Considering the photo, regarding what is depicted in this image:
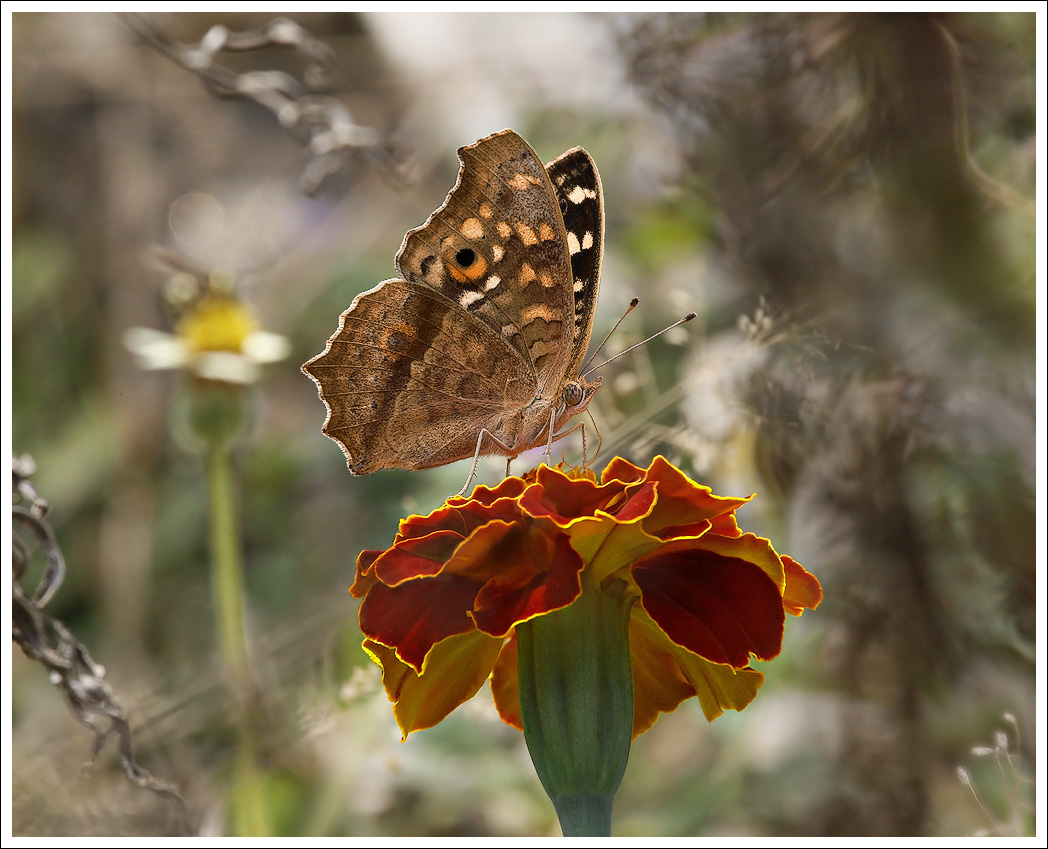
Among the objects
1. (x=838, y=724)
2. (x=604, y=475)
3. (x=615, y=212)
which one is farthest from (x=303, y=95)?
(x=838, y=724)

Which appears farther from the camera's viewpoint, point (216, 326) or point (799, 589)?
point (216, 326)

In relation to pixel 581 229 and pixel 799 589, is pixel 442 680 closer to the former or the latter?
pixel 799 589

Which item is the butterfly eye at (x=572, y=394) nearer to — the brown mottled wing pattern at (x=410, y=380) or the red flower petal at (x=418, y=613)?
the brown mottled wing pattern at (x=410, y=380)

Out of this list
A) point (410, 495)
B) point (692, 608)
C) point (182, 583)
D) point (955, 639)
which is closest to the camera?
point (692, 608)

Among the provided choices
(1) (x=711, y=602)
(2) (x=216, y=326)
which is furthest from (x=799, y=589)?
(2) (x=216, y=326)

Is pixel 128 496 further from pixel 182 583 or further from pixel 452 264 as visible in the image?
pixel 452 264

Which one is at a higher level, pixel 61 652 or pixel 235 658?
pixel 61 652

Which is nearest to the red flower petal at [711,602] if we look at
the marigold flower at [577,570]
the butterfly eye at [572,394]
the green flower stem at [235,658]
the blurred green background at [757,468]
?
the marigold flower at [577,570]
